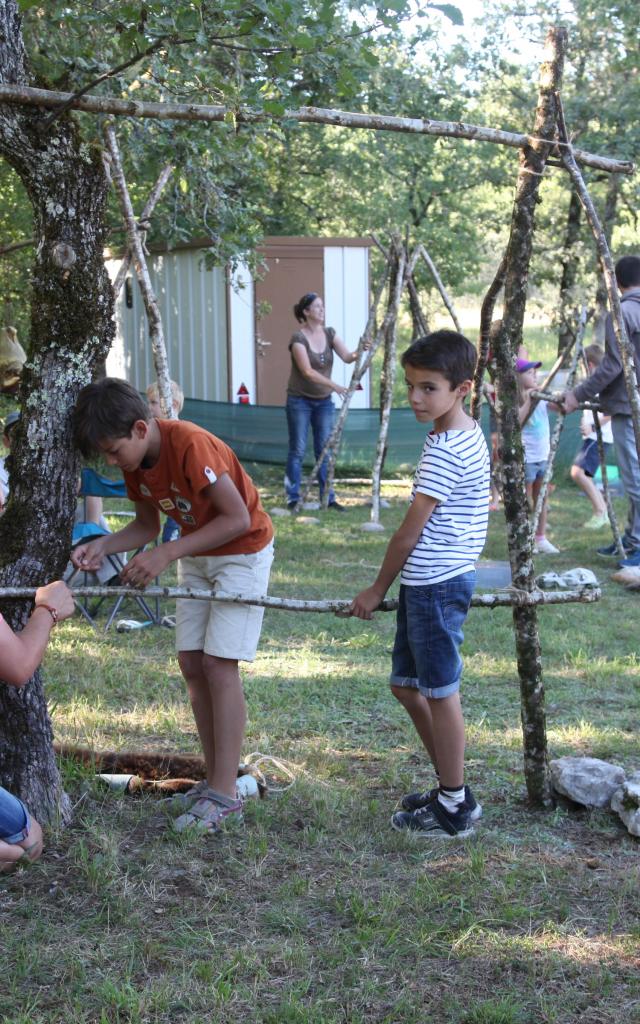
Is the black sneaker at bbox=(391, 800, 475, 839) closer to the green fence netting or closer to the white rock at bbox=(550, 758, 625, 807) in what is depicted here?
the white rock at bbox=(550, 758, 625, 807)

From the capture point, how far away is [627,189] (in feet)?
57.3

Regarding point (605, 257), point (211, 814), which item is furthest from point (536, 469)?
point (211, 814)

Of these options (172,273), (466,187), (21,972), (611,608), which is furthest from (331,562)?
(466,187)

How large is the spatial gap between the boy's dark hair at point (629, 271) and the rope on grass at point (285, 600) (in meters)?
4.43

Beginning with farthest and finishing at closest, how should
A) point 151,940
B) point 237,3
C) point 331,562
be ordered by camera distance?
point 331,562 < point 237,3 < point 151,940

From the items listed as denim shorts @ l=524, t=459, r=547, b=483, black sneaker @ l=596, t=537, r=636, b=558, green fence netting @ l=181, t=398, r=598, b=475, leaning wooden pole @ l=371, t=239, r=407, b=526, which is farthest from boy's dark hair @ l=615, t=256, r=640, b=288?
green fence netting @ l=181, t=398, r=598, b=475

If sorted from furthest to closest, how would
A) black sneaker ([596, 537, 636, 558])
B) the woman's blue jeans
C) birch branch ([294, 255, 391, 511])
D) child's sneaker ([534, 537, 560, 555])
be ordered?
the woman's blue jeans
birch branch ([294, 255, 391, 511])
child's sneaker ([534, 537, 560, 555])
black sneaker ([596, 537, 636, 558])

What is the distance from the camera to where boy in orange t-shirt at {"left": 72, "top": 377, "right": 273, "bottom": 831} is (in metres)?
3.25

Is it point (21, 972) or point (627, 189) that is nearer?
point (21, 972)

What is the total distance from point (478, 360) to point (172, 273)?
41.5 ft

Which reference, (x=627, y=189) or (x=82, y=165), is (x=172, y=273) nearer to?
(x=627, y=189)

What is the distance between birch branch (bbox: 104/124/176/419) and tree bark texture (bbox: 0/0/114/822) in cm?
213

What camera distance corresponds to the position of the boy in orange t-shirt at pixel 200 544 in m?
3.25

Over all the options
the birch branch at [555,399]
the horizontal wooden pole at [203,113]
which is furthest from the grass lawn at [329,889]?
the horizontal wooden pole at [203,113]
